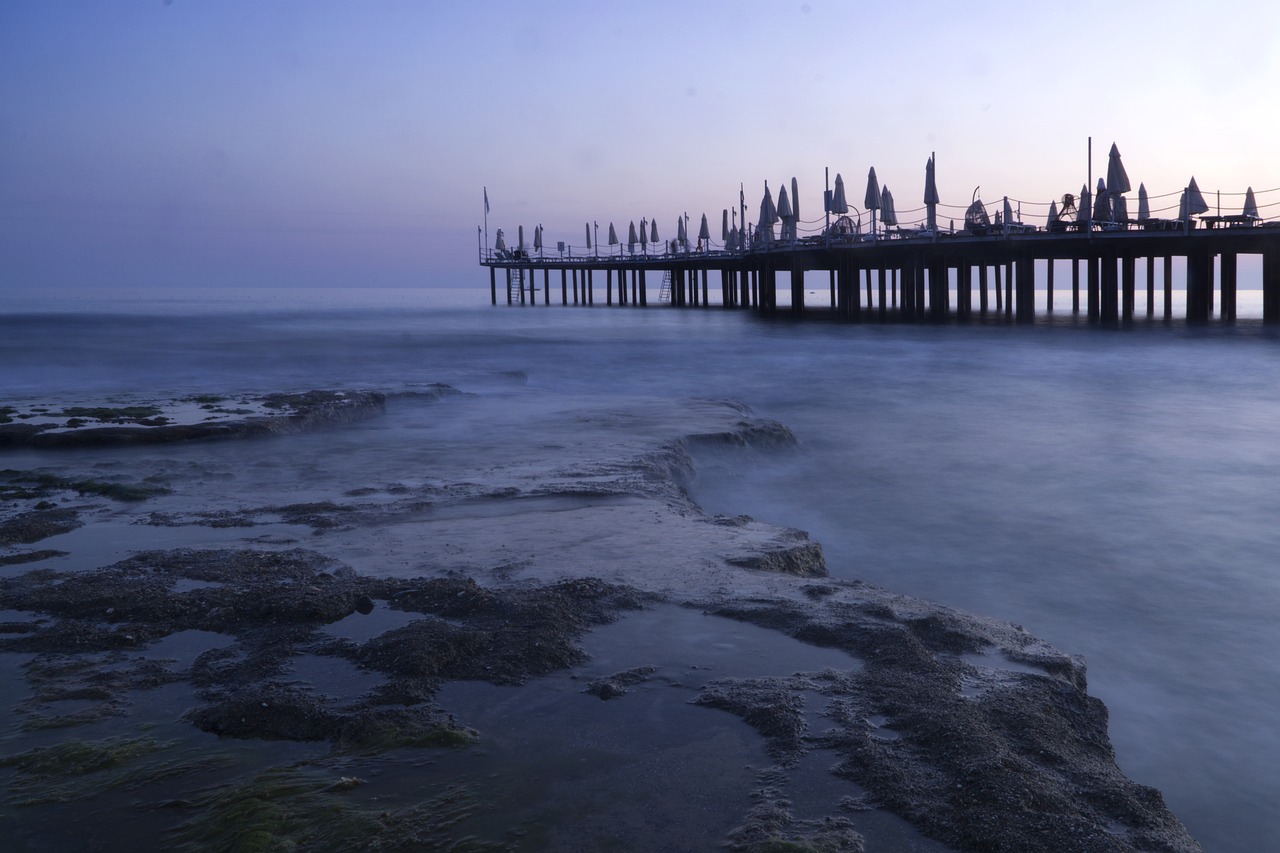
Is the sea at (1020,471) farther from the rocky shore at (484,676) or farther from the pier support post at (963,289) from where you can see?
the pier support post at (963,289)

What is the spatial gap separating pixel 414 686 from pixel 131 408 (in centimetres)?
962

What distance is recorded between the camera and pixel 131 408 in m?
11.3

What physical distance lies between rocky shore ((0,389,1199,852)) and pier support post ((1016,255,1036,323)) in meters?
29.3

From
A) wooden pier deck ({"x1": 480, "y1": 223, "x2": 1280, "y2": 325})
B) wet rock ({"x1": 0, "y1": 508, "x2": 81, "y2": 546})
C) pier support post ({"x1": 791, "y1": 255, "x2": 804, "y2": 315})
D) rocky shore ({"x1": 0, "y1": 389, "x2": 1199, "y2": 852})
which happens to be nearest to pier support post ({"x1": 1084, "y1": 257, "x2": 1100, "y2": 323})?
wooden pier deck ({"x1": 480, "y1": 223, "x2": 1280, "y2": 325})

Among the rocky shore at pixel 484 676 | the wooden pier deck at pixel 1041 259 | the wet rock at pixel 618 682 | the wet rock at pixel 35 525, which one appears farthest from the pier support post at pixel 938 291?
the wet rock at pixel 618 682

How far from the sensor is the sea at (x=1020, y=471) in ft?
14.3

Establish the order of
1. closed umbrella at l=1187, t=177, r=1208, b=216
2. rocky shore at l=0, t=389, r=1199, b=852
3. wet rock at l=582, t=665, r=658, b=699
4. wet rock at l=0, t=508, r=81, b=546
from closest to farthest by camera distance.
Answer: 1. rocky shore at l=0, t=389, r=1199, b=852
2. wet rock at l=582, t=665, r=658, b=699
3. wet rock at l=0, t=508, r=81, b=546
4. closed umbrella at l=1187, t=177, r=1208, b=216

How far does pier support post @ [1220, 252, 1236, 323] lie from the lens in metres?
30.3

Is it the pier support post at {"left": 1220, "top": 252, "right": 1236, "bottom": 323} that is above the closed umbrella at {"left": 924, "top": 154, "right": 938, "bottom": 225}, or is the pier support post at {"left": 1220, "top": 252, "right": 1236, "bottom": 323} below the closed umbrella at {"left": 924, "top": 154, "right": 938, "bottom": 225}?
below

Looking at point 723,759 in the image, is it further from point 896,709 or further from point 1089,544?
point 1089,544

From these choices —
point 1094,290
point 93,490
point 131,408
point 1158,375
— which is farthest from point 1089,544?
point 1094,290

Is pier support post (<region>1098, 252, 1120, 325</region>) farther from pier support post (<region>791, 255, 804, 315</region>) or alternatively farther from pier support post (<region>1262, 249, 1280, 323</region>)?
pier support post (<region>791, 255, 804, 315</region>)

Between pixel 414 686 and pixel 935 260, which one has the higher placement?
pixel 935 260

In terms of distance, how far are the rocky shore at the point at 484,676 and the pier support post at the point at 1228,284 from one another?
31.0m
